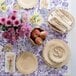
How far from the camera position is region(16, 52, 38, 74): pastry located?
6.19 feet

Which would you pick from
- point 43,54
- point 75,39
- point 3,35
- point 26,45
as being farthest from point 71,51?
point 3,35

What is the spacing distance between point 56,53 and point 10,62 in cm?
37

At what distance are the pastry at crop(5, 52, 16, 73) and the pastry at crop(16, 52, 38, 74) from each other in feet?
0.13

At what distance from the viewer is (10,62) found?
1.88 meters

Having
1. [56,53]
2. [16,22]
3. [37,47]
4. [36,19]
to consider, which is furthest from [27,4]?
[56,53]

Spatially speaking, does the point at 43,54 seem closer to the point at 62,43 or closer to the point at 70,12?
the point at 62,43

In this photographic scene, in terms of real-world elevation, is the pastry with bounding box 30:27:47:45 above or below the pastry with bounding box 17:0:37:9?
below

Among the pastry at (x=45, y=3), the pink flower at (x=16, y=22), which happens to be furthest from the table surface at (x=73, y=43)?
the pink flower at (x=16, y=22)

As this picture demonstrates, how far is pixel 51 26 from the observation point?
1884mm

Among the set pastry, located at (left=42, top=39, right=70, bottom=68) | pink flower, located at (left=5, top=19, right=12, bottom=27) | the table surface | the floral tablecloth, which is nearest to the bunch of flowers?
pink flower, located at (left=5, top=19, right=12, bottom=27)

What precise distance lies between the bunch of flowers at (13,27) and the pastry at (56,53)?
0.25 m

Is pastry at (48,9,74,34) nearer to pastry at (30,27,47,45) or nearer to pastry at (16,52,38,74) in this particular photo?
pastry at (30,27,47,45)

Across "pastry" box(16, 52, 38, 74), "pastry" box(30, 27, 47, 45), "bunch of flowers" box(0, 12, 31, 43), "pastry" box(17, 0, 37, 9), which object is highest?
"pastry" box(17, 0, 37, 9)

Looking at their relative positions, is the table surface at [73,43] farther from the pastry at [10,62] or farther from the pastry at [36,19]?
the pastry at [10,62]
